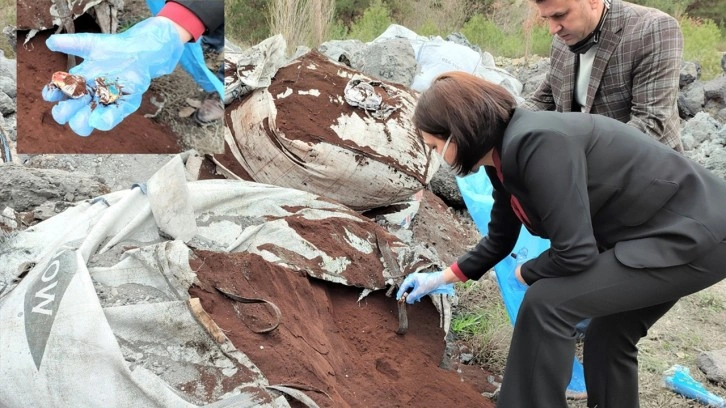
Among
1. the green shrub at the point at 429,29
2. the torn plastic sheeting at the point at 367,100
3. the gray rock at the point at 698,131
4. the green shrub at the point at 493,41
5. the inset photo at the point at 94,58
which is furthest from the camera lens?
the green shrub at the point at 493,41

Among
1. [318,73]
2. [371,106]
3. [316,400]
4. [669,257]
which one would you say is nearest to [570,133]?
[669,257]

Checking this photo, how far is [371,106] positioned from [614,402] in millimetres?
1745

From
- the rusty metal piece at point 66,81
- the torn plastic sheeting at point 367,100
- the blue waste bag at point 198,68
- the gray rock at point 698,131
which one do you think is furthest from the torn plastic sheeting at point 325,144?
the gray rock at point 698,131

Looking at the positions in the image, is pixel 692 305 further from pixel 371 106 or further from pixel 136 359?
pixel 136 359

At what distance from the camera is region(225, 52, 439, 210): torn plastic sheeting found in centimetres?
326

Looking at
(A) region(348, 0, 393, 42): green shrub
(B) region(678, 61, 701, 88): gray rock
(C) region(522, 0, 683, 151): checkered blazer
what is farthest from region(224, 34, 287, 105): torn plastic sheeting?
(A) region(348, 0, 393, 42): green shrub

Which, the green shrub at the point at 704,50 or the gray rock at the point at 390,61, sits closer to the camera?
the gray rock at the point at 390,61

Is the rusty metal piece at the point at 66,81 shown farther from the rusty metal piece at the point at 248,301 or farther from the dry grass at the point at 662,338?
Answer: the dry grass at the point at 662,338

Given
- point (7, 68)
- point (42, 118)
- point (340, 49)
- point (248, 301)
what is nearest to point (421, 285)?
point (248, 301)

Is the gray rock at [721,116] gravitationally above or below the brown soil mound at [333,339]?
below

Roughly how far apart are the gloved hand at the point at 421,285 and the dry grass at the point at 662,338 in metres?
0.53

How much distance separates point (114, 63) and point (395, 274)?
1.19 metres

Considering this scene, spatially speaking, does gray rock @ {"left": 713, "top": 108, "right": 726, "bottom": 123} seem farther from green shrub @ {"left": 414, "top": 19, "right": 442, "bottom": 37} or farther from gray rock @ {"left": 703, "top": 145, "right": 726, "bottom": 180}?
green shrub @ {"left": 414, "top": 19, "right": 442, "bottom": 37}

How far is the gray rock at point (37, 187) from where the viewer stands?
2.77 meters
